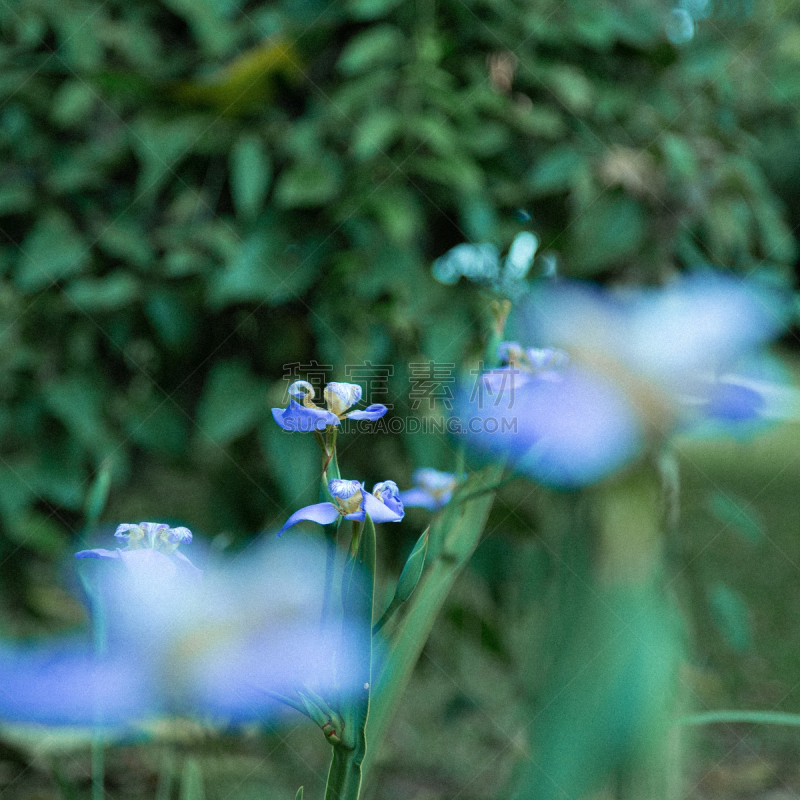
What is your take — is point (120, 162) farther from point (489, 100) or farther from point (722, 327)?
point (722, 327)

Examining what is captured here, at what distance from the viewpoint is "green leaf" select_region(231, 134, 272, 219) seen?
60 cm

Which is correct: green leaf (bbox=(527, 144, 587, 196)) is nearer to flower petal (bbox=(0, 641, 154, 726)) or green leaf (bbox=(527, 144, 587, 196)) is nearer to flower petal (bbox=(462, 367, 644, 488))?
flower petal (bbox=(462, 367, 644, 488))

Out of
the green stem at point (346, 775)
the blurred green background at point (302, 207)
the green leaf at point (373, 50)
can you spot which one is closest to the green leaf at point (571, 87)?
the blurred green background at point (302, 207)

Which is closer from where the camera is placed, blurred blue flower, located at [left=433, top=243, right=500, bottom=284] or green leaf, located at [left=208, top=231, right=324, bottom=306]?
blurred blue flower, located at [left=433, top=243, right=500, bottom=284]

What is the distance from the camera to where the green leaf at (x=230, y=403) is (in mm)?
603

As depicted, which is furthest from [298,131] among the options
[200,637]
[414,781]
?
[414,781]

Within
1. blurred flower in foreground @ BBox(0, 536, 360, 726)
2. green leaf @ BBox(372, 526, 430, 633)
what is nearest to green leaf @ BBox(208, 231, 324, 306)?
blurred flower in foreground @ BBox(0, 536, 360, 726)

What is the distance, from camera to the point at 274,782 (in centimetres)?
63

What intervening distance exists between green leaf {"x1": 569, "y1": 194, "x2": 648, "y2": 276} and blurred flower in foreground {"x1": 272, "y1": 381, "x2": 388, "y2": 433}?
1.50 ft

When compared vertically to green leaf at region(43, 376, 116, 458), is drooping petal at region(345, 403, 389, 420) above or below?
above

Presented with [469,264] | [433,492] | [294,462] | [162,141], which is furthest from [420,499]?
[162,141]

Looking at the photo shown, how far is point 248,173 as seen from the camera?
61cm

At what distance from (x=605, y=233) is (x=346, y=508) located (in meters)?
0.49

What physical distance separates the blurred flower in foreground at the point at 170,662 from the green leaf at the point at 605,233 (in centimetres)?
41
